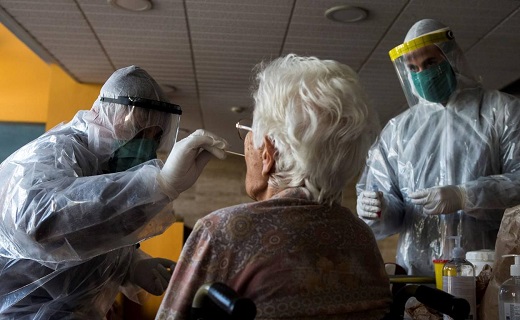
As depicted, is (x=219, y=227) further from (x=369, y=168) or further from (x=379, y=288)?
(x=369, y=168)

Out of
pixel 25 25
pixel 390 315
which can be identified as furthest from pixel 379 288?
pixel 25 25

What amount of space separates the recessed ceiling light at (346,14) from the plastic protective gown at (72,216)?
2.15 metres

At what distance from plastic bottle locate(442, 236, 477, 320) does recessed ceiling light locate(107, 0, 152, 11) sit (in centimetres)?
267

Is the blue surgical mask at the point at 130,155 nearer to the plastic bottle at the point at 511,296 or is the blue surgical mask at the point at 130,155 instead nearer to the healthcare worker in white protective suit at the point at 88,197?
the healthcare worker in white protective suit at the point at 88,197

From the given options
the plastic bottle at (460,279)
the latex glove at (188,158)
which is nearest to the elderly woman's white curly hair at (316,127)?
the latex glove at (188,158)

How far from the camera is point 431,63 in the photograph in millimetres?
2266

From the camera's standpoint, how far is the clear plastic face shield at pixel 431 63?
2.23m

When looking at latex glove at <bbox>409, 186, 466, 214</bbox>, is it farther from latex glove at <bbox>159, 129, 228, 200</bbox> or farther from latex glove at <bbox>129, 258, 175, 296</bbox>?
latex glove at <bbox>129, 258, 175, 296</bbox>

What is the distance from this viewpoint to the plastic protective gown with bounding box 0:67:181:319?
1.72 m

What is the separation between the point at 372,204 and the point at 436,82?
501 millimetres

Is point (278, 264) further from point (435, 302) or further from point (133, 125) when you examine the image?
point (133, 125)

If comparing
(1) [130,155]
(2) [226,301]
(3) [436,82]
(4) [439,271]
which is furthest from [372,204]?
(2) [226,301]

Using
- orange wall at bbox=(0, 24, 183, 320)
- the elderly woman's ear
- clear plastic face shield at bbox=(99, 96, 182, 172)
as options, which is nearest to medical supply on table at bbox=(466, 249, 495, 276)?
the elderly woman's ear

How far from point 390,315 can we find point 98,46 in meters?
3.72
